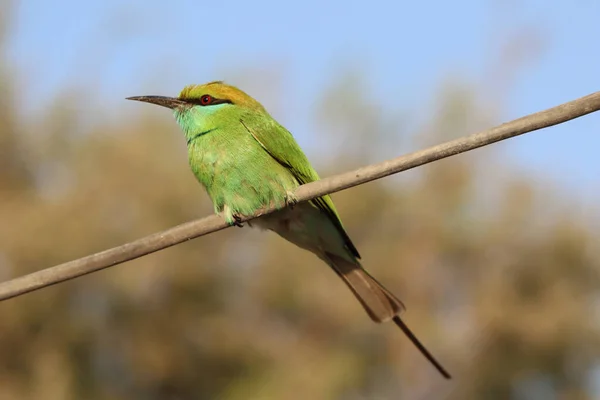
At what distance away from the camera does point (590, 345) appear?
26.3 feet

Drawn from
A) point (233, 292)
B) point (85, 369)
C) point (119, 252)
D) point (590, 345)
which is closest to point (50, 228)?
point (85, 369)

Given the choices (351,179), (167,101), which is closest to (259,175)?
(167,101)

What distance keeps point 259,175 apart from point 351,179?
977mm

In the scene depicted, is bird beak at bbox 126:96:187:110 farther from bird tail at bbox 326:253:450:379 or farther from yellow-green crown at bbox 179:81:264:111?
bird tail at bbox 326:253:450:379

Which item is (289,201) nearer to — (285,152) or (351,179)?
(285,152)

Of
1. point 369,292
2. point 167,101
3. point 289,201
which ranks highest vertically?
point 167,101

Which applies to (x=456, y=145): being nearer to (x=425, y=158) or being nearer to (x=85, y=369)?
(x=425, y=158)

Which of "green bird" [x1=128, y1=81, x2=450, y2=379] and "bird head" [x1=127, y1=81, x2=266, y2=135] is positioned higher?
"bird head" [x1=127, y1=81, x2=266, y2=135]

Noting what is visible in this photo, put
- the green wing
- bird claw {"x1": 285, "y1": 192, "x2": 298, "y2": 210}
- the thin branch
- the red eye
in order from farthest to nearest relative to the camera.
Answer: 1. the red eye
2. the green wing
3. bird claw {"x1": 285, "y1": 192, "x2": 298, "y2": 210}
4. the thin branch

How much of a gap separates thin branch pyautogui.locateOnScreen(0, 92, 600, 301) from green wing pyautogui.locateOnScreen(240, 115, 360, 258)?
0.94 meters

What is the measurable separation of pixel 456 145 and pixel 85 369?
7.70m

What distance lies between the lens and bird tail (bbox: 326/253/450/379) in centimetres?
233

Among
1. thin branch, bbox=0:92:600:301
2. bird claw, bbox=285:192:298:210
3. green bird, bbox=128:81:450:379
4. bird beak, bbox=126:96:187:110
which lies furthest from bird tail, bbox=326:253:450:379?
thin branch, bbox=0:92:600:301

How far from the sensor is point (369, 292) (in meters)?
2.39
